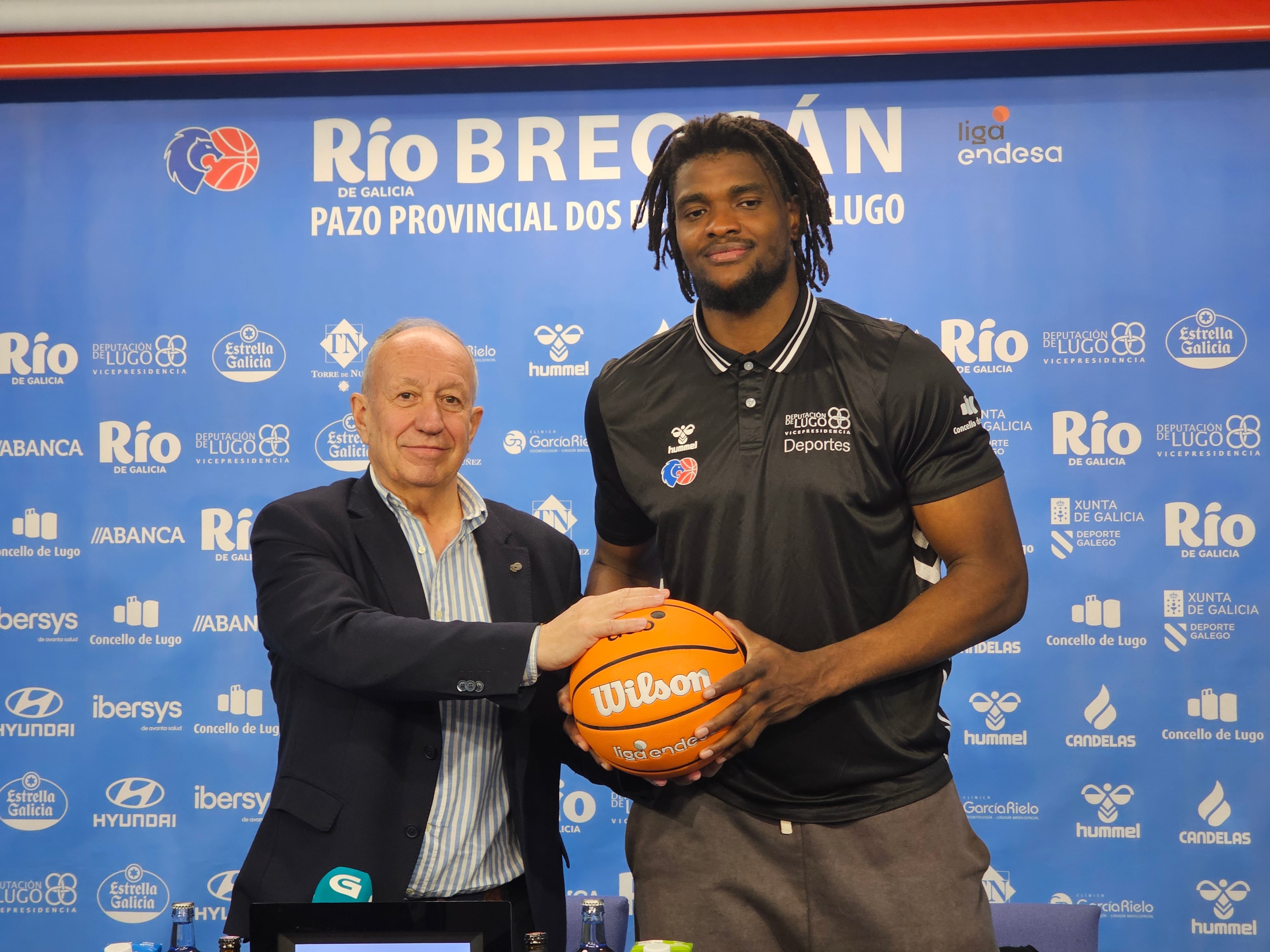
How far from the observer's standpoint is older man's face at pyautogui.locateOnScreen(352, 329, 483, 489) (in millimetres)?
2076

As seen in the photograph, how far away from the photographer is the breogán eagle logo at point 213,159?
3.78 m

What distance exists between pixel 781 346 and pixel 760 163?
364 mm

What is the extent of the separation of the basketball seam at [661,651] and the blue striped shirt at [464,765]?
0.42 ft

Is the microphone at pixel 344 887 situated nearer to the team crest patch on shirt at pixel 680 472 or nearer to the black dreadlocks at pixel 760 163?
the team crest patch on shirt at pixel 680 472

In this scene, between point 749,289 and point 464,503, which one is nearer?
point 749,289

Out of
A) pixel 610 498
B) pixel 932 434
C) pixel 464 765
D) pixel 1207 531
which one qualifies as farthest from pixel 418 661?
pixel 1207 531

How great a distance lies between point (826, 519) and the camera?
183 centimetres

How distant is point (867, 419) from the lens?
6.08 ft

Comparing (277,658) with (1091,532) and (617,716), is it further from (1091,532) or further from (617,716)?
(1091,532)

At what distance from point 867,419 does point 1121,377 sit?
2.10 m

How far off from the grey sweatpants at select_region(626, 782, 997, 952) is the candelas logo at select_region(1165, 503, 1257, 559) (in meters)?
2.04

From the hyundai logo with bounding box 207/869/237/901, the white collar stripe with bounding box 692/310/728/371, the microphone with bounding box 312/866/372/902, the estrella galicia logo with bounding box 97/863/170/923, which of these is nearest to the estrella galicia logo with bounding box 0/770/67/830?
the estrella galicia logo with bounding box 97/863/170/923

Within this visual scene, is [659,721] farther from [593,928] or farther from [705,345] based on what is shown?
[705,345]

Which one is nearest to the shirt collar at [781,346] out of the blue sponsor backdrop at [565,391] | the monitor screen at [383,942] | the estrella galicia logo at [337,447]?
the monitor screen at [383,942]
